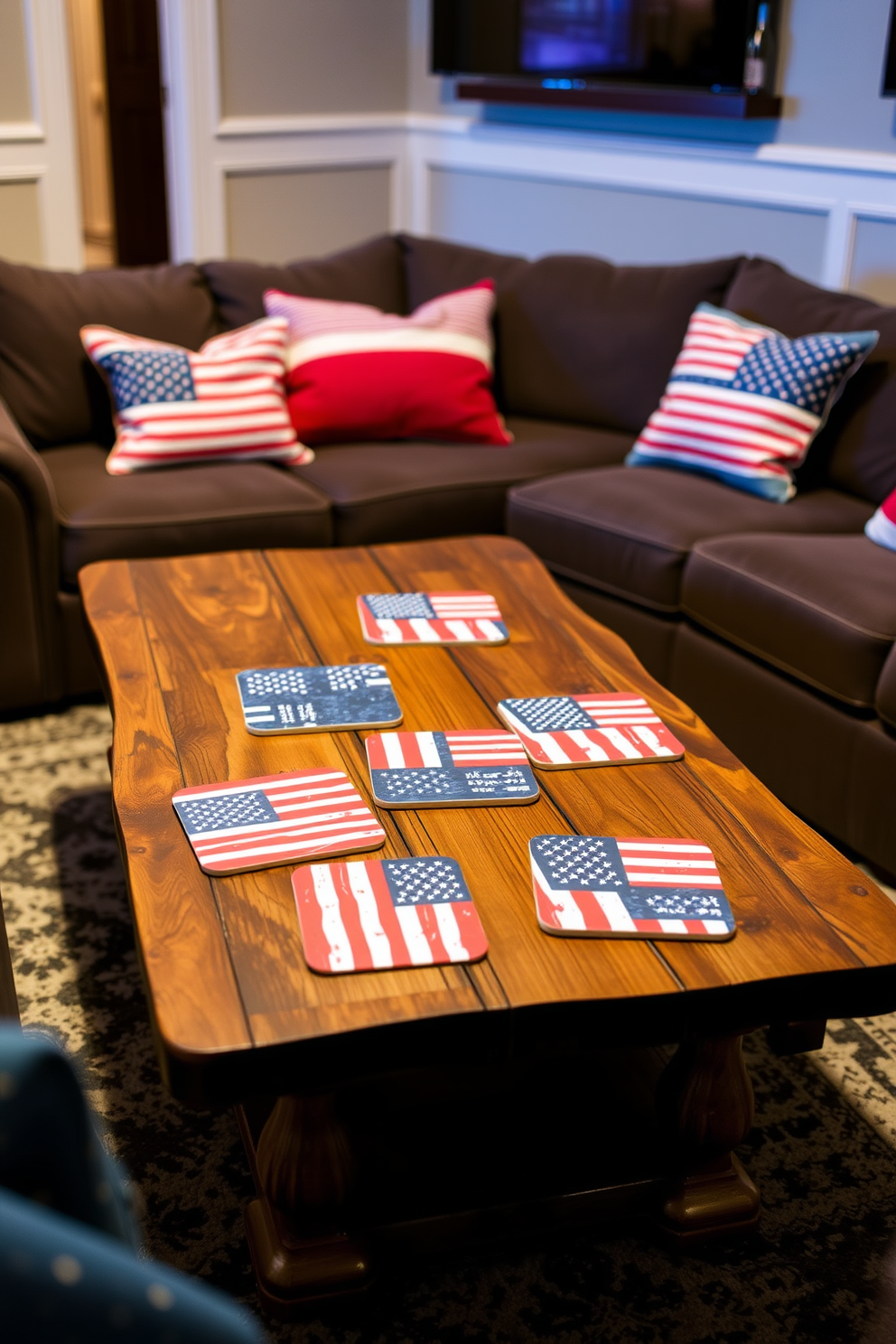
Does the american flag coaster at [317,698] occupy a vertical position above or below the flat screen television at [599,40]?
below

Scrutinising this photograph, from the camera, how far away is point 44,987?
6.28 feet

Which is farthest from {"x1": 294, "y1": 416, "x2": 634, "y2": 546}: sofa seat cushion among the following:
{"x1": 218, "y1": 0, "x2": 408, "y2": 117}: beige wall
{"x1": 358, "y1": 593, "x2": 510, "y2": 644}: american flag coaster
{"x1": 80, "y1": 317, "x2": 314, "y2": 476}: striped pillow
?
{"x1": 218, "y1": 0, "x2": 408, "y2": 117}: beige wall

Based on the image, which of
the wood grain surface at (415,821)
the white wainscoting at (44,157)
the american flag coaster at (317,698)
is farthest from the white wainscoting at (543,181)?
the american flag coaster at (317,698)

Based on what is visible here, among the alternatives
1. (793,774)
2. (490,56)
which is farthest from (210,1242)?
(490,56)

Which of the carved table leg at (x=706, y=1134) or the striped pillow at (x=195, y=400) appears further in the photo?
the striped pillow at (x=195, y=400)

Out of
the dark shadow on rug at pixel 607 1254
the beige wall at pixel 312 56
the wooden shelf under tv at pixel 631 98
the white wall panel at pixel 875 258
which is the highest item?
the beige wall at pixel 312 56

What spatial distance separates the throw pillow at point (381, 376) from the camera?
321 cm

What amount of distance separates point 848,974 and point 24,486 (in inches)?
74.5

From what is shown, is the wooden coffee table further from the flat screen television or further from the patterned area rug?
the flat screen television

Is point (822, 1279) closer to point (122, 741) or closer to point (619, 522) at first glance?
point (122, 741)

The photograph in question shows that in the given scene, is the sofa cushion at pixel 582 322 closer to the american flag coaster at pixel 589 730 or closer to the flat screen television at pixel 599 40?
the flat screen television at pixel 599 40

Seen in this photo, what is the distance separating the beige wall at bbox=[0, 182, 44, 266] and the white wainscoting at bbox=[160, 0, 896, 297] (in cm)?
57

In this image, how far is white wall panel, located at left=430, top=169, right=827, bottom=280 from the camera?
387 cm

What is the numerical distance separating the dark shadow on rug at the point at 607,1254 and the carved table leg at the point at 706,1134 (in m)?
0.04
